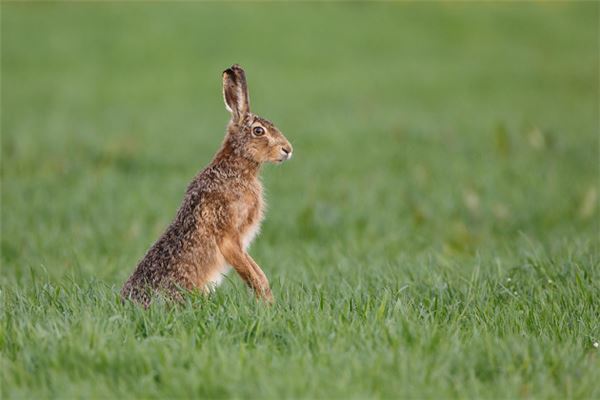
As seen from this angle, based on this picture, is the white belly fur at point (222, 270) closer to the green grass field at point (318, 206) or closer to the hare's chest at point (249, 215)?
the hare's chest at point (249, 215)

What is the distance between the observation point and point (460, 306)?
227 inches

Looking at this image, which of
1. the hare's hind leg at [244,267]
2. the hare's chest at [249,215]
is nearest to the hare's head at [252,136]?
the hare's chest at [249,215]

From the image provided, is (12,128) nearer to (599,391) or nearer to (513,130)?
(513,130)

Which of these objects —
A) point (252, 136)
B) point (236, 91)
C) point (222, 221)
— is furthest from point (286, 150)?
point (222, 221)

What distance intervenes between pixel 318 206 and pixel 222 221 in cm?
492

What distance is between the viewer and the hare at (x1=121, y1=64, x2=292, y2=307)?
5.54 metres

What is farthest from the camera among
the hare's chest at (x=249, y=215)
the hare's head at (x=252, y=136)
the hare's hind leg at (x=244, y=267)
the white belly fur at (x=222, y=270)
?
the hare's head at (x=252, y=136)

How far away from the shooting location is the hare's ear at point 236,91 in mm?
5816

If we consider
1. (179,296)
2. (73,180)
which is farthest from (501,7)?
(179,296)

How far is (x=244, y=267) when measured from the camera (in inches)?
218

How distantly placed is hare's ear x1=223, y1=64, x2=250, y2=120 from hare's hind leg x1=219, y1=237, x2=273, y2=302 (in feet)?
3.12

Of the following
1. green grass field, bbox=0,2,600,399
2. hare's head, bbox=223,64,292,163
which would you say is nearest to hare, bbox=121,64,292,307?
hare's head, bbox=223,64,292,163

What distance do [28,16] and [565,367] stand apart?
97.8 ft

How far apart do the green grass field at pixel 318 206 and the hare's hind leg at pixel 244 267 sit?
0.09m
